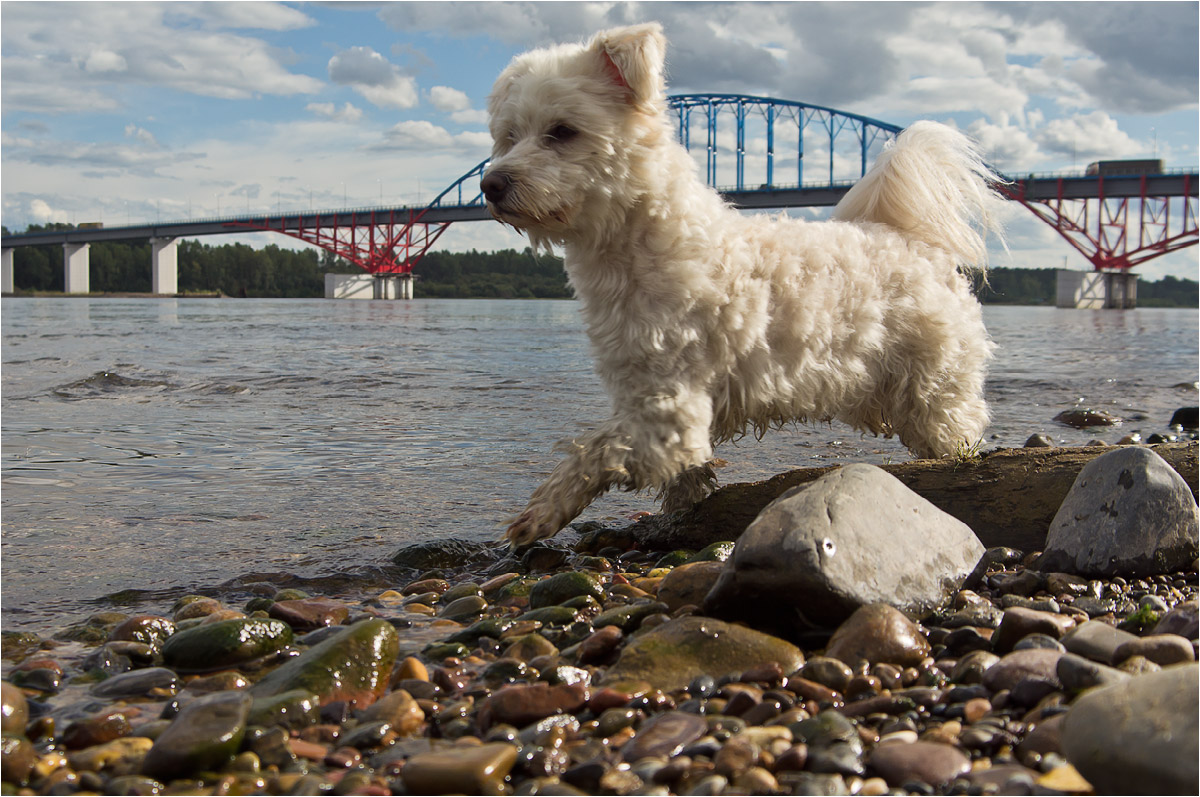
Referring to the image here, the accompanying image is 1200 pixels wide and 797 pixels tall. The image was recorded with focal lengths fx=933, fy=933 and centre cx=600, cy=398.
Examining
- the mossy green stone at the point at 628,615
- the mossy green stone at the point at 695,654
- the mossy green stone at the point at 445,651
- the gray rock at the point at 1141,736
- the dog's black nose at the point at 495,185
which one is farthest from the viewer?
the dog's black nose at the point at 495,185

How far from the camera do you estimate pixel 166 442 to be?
243 inches

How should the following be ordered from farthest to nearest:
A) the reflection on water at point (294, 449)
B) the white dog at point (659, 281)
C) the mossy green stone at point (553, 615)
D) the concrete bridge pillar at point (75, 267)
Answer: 1. the concrete bridge pillar at point (75, 267)
2. the reflection on water at point (294, 449)
3. the white dog at point (659, 281)
4. the mossy green stone at point (553, 615)

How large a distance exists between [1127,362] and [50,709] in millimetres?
15108

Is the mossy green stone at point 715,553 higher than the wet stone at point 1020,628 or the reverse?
the reverse

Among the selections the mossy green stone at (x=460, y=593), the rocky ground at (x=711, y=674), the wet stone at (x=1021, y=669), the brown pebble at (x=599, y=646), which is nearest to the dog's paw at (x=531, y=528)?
the rocky ground at (x=711, y=674)

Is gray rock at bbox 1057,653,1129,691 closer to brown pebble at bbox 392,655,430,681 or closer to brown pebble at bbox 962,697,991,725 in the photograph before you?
brown pebble at bbox 962,697,991,725

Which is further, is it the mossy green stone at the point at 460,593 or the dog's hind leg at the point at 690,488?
the dog's hind leg at the point at 690,488

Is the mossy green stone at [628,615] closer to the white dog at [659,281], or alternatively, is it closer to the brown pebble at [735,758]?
the white dog at [659,281]

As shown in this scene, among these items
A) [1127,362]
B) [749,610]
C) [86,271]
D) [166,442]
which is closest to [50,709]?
[749,610]

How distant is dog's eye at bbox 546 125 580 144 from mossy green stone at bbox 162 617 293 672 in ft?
→ 6.59

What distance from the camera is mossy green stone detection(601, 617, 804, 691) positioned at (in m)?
2.32

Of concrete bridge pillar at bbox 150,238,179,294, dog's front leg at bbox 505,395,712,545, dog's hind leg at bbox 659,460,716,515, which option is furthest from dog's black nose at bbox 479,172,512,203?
concrete bridge pillar at bbox 150,238,179,294

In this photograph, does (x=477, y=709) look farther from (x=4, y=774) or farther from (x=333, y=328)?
(x=333, y=328)

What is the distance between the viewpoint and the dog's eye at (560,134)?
355cm
